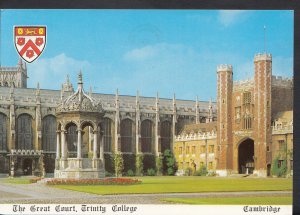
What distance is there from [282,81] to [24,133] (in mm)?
7415

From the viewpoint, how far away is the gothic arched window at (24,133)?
1908 cm

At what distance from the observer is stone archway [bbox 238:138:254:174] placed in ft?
61.8

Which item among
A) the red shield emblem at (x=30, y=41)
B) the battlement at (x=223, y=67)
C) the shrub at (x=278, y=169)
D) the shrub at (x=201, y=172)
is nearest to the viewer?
the red shield emblem at (x=30, y=41)

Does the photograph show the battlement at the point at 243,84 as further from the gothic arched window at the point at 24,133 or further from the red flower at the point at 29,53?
the gothic arched window at the point at 24,133

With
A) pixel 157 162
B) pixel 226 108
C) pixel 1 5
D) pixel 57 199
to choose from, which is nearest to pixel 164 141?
pixel 157 162

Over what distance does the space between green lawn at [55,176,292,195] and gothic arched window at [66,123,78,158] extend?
2.17 m

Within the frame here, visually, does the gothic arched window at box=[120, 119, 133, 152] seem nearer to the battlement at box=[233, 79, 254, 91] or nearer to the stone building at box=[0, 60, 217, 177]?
the stone building at box=[0, 60, 217, 177]

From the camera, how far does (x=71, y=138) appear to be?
20141mm

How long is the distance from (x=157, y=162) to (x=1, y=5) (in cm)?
654

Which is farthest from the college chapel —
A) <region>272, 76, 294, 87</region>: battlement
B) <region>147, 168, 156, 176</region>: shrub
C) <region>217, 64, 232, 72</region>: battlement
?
<region>217, 64, 232, 72</region>: battlement

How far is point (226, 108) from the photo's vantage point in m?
19.9

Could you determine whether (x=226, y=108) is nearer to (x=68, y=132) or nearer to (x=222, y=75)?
(x=222, y=75)

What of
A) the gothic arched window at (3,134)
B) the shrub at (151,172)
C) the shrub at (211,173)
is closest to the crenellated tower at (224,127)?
the shrub at (211,173)

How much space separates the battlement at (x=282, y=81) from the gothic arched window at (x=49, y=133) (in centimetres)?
674
